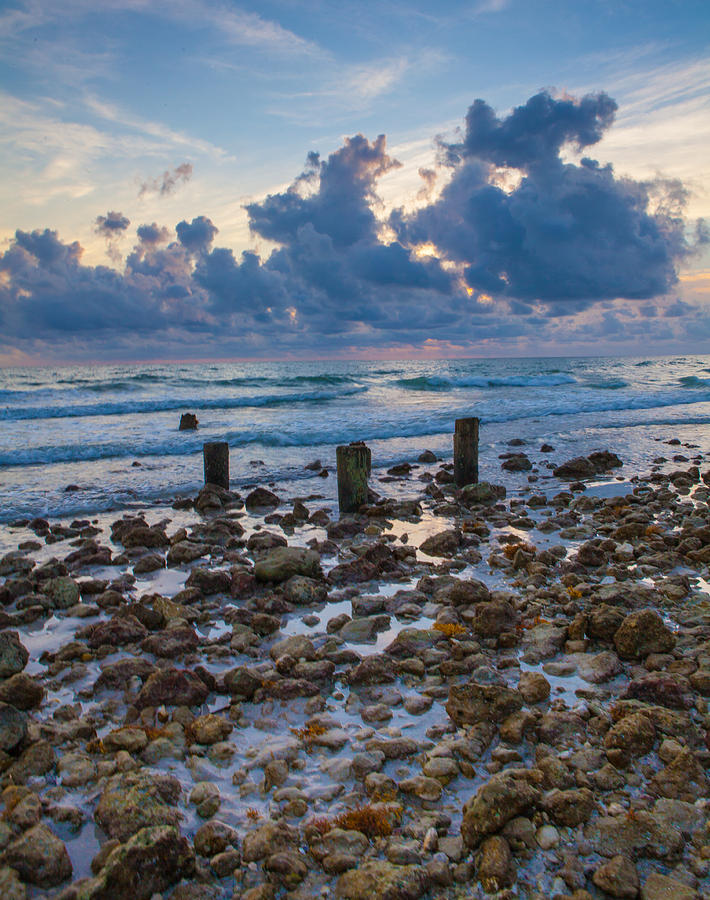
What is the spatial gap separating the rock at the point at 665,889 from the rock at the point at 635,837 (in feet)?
0.50

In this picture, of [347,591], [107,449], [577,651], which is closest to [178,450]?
[107,449]

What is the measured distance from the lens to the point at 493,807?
8.69 ft

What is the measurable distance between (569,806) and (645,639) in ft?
5.94

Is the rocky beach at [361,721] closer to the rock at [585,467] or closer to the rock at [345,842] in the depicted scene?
the rock at [345,842]

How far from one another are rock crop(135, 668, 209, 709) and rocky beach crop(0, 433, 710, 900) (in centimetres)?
1

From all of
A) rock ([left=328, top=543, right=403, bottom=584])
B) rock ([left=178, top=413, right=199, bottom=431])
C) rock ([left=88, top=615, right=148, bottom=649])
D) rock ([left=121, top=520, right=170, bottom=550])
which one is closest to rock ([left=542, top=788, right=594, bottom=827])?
rock ([left=88, top=615, right=148, bottom=649])

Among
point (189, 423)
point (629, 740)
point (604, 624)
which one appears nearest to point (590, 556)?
point (604, 624)

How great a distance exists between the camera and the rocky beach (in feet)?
8.27

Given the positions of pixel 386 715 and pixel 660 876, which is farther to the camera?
pixel 386 715

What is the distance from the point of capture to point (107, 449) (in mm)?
16531

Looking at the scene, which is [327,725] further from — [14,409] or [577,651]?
[14,409]

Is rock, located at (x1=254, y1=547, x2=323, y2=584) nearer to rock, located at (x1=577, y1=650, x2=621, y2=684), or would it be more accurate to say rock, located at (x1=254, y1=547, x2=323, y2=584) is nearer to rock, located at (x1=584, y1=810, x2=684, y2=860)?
rock, located at (x1=577, y1=650, x2=621, y2=684)

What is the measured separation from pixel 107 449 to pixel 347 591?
1277 cm

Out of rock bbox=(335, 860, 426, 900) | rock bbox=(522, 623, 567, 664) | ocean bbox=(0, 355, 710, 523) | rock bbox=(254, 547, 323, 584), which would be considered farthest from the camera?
ocean bbox=(0, 355, 710, 523)
